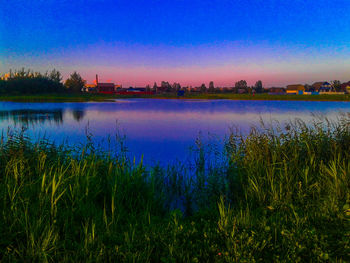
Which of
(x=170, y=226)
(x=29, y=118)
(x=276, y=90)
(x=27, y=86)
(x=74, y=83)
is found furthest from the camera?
(x=276, y=90)

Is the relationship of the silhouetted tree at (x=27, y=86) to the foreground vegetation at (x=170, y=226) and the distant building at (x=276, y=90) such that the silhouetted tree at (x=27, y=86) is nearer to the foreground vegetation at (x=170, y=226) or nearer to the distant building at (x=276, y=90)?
the foreground vegetation at (x=170, y=226)

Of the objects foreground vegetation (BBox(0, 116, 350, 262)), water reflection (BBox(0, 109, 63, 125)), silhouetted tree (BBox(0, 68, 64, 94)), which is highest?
silhouetted tree (BBox(0, 68, 64, 94))

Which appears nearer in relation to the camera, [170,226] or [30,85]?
[170,226]

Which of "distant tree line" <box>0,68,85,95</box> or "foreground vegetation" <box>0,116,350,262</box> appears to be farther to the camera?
"distant tree line" <box>0,68,85,95</box>

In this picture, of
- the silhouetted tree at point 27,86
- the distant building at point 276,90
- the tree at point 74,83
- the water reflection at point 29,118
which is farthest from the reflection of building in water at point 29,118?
the distant building at point 276,90

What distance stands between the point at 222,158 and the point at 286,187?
4.52 meters

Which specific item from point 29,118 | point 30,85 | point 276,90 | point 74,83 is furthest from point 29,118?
point 276,90

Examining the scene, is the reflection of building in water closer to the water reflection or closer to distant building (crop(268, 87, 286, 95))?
the water reflection

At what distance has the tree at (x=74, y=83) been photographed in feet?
258

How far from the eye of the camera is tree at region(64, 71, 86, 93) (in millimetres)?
78625

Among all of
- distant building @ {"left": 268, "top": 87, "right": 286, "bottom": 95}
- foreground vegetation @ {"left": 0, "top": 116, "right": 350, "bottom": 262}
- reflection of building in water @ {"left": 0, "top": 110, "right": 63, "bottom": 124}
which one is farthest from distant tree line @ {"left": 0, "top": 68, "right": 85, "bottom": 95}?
distant building @ {"left": 268, "top": 87, "right": 286, "bottom": 95}

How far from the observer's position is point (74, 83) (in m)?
82.8

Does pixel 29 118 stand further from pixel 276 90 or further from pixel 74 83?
pixel 276 90

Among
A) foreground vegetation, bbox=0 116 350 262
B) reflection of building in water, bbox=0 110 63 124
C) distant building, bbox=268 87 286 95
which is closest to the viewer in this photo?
foreground vegetation, bbox=0 116 350 262
